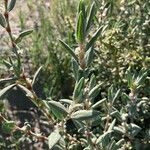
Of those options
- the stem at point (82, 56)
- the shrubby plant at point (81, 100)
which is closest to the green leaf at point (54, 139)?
the shrubby plant at point (81, 100)

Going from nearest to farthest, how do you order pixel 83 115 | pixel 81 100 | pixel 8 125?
1. pixel 83 115
2. pixel 81 100
3. pixel 8 125

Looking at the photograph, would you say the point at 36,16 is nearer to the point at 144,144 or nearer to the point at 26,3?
the point at 26,3

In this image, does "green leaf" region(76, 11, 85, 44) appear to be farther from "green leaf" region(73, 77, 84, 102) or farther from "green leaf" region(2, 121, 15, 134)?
"green leaf" region(2, 121, 15, 134)

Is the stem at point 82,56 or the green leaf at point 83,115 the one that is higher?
the stem at point 82,56

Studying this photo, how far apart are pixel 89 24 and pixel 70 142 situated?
2.65ft

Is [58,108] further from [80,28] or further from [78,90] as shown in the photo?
[80,28]

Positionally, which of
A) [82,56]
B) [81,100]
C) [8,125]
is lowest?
[8,125]

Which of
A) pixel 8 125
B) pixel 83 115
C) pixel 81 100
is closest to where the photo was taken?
pixel 83 115

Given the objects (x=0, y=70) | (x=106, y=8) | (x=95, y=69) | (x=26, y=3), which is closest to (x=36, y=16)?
(x=26, y=3)

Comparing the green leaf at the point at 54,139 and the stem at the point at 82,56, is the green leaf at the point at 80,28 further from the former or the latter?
the green leaf at the point at 54,139

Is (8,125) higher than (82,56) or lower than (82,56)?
lower

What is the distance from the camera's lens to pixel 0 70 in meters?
2.92

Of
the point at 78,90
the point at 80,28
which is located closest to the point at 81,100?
the point at 78,90

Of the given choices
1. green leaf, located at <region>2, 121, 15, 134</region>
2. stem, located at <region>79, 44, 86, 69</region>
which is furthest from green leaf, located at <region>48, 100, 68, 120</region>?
green leaf, located at <region>2, 121, 15, 134</region>
